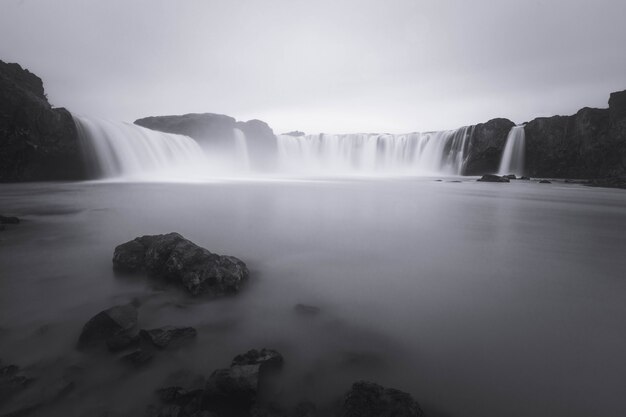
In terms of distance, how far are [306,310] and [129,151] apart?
2622 cm

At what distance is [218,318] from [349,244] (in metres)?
3.14

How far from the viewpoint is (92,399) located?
1.79 m

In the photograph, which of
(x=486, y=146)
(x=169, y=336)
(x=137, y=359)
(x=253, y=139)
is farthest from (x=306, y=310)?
(x=253, y=139)

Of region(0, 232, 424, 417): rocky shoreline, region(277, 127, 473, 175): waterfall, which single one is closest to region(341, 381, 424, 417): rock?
region(0, 232, 424, 417): rocky shoreline

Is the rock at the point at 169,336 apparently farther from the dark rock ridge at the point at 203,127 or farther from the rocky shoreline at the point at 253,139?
the dark rock ridge at the point at 203,127

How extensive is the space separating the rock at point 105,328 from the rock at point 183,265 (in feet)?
2.57

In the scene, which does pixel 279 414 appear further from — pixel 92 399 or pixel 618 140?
pixel 618 140

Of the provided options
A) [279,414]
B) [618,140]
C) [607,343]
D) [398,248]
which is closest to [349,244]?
[398,248]

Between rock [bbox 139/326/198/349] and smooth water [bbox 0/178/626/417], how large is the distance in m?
0.10

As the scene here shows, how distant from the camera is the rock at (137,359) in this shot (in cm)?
209

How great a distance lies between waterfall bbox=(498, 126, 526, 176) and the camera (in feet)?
118

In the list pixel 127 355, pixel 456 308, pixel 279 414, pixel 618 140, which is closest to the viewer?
pixel 279 414

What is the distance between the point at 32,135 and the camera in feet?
55.4

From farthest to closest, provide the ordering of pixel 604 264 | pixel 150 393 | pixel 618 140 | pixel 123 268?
pixel 618 140, pixel 604 264, pixel 123 268, pixel 150 393
